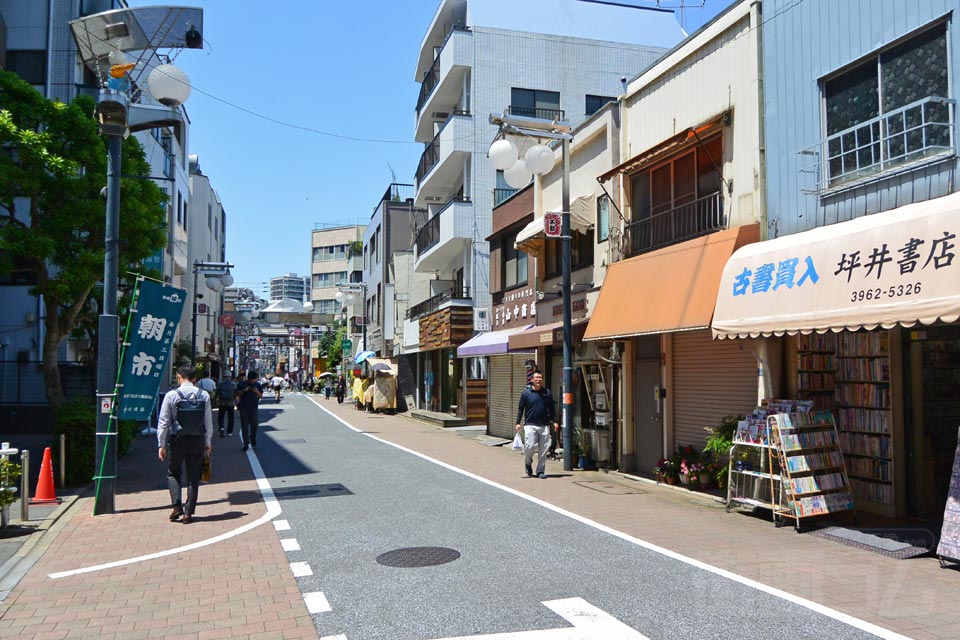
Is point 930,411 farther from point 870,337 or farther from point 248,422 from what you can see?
point 248,422

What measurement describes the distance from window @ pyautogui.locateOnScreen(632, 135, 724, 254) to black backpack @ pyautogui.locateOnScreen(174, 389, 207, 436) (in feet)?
26.5

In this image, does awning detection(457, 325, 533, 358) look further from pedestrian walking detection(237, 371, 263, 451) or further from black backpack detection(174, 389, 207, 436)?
black backpack detection(174, 389, 207, 436)

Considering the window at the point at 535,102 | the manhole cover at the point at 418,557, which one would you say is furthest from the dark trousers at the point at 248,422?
the window at the point at 535,102

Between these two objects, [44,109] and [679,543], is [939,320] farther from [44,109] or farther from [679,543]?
[44,109]

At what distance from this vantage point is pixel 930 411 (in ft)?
30.0

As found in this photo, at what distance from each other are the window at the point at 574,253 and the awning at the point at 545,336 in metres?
1.39

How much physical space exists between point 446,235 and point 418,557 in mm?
22113

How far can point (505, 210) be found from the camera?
72.0 ft

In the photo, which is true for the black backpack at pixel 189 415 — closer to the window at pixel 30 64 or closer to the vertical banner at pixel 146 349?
the vertical banner at pixel 146 349

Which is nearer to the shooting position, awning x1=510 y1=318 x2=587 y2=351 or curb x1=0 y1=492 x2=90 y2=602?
curb x1=0 y1=492 x2=90 y2=602

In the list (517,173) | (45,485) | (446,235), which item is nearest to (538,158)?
(517,173)

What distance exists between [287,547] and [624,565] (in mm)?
3546

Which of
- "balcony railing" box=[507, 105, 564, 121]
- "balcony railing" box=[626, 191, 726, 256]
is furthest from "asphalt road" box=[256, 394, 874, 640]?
"balcony railing" box=[507, 105, 564, 121]

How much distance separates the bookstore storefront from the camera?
7.33 meters
